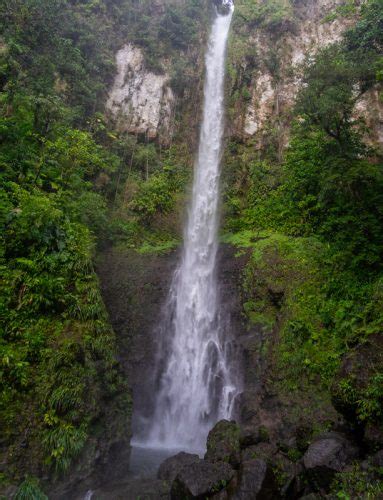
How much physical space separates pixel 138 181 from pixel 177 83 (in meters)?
7.28

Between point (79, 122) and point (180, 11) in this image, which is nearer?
point (79, 122)

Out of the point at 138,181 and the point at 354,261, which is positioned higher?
the point at 138,181

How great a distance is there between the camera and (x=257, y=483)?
19.8 ft

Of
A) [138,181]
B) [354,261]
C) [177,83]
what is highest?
[177,83]

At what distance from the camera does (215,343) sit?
12547mm

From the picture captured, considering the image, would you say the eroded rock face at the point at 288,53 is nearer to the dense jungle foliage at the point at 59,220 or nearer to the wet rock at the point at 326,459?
the dense jungle foliage at the point at 59,220

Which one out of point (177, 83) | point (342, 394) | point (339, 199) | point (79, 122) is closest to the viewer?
point (342, 394)

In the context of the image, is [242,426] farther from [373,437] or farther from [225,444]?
[373,437]

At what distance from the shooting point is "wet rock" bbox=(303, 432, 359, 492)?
6047 mm

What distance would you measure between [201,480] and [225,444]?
5.08ft


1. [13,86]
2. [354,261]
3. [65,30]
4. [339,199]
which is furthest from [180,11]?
[354,261]

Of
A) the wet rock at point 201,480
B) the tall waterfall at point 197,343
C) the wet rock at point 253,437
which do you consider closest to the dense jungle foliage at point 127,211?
the tall waterfall at point 197,343

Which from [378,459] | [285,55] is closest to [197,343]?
[378,459]

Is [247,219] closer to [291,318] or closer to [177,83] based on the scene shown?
[291,318]
